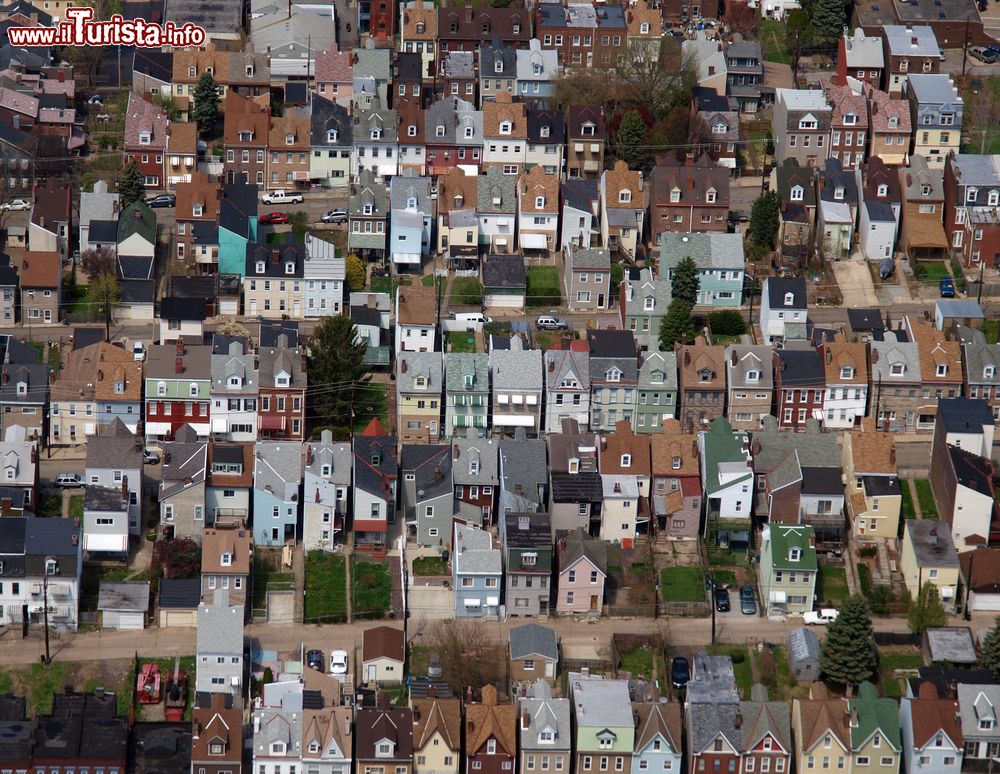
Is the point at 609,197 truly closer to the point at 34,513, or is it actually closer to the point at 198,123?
the point at 198,123

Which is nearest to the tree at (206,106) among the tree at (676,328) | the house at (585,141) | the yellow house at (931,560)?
the house at (585,141)

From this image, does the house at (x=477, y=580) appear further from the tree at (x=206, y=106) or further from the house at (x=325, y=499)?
the tree at (x=206, y=106)

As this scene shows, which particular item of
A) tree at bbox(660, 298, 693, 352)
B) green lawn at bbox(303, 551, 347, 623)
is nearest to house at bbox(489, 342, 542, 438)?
tree at bbox(660, 298, 693, 352)

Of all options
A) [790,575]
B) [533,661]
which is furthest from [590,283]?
[533,661]

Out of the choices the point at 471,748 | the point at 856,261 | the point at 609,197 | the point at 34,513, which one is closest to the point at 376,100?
the point at 609,197

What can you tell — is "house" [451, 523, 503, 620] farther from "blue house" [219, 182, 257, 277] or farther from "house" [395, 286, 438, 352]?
"blue house" [219, 182, 257, 277]
